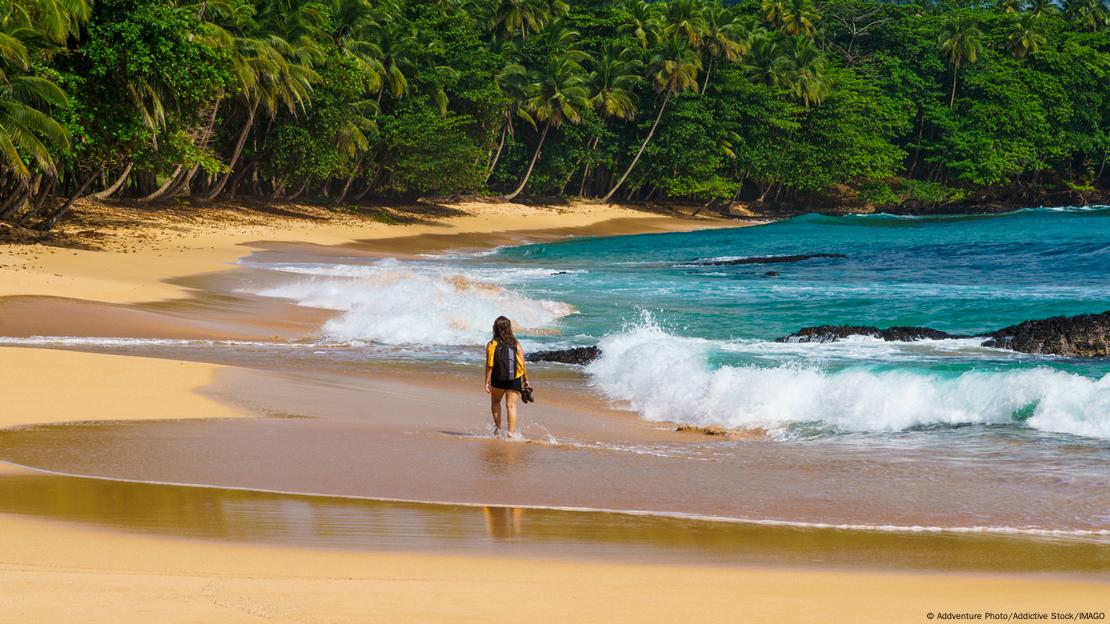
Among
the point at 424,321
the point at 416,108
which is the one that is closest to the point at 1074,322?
the point at 424,321

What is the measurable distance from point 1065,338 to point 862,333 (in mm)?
3083

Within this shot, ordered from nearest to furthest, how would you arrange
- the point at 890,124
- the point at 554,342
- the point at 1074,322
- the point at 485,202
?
the point at 1074,322, the point at 554,342, the point at 485,202, the point at 890,124

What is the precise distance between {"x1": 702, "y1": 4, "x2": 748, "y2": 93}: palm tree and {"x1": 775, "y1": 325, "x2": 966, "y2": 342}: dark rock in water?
56591 millimetres

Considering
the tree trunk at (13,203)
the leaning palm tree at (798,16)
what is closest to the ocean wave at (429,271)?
the tree trunk at (13,203)

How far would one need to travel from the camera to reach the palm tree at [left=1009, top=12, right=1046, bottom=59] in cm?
8288

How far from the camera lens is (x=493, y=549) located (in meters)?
6.23

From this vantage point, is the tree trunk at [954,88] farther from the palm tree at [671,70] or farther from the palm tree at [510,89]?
the palm tree at [510,89]

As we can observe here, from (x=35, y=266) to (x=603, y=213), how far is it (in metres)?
46.2

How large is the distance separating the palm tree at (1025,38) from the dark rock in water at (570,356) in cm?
7688

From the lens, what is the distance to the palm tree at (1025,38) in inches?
3263

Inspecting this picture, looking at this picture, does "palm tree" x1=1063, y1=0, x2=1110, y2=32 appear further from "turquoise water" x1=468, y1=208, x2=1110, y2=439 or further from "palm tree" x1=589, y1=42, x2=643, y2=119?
"palm tree" x1=589, y1=42, x2=643, y2=119

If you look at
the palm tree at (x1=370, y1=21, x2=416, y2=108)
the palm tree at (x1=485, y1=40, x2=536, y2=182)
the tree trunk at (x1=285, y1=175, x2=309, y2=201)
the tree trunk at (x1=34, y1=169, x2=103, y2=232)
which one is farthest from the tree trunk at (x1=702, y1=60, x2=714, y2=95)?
the tree trunk at (x1=34, y1=169, x2=103, y2=232)

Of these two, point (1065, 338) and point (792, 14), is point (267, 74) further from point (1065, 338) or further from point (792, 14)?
point (792, 14)

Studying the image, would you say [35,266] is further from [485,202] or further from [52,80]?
[485,202]
